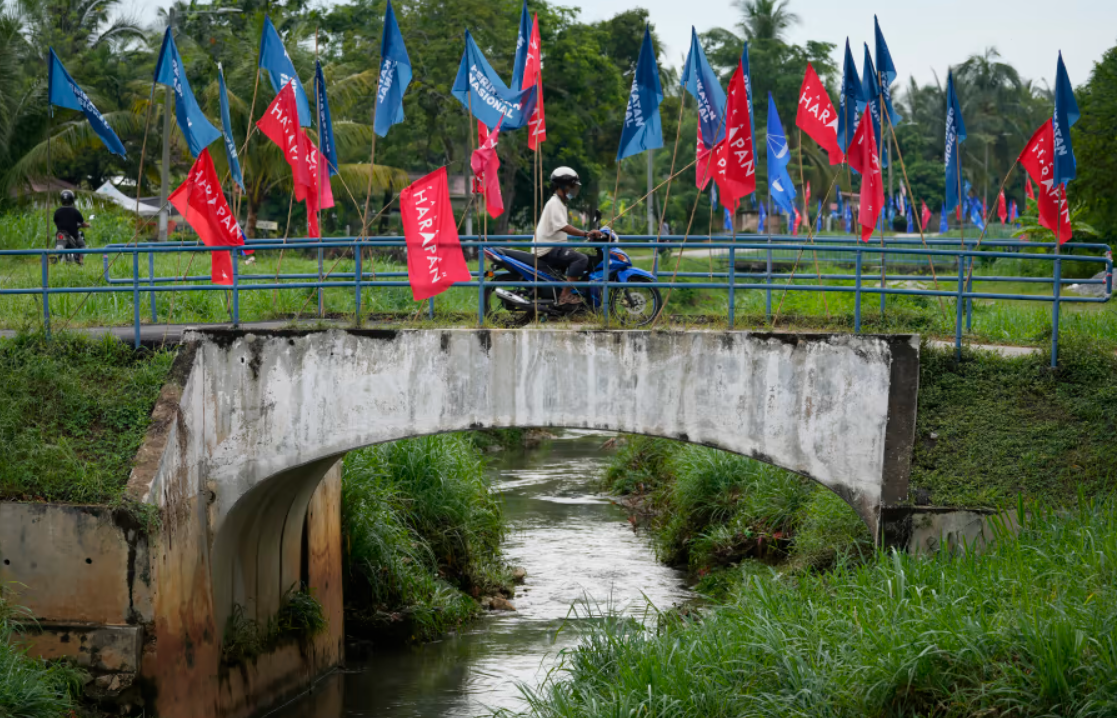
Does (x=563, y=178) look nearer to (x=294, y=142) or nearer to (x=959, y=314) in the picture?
(x=294, y=142)

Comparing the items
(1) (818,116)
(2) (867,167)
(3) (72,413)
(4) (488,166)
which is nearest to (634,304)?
(4) (488,166)

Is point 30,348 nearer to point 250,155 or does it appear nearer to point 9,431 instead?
point 9,431

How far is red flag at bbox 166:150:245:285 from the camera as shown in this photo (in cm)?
1184

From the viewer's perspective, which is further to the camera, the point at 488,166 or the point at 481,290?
the point at 488,166

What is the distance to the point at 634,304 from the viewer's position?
12.3m

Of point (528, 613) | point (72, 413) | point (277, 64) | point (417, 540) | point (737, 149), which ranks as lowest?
point (528, 613)

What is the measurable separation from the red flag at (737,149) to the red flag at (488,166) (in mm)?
2209

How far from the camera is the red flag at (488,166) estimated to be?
40.2 ft

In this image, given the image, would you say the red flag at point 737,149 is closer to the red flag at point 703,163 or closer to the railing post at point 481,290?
the red flag at point 703,163

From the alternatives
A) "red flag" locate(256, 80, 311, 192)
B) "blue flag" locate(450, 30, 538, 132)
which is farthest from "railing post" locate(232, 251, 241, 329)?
"blue flag" locate(450, 30, 538, 132)

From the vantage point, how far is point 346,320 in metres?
11.9

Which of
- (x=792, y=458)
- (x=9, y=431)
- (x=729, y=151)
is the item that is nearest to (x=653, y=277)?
(x=729, y=151)

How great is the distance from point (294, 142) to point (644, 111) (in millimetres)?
3776

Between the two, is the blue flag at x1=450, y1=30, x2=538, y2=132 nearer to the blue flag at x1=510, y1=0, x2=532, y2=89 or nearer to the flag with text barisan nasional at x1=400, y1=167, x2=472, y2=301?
the blue flag at x1=510, y1=0, x2=532, y2=89
